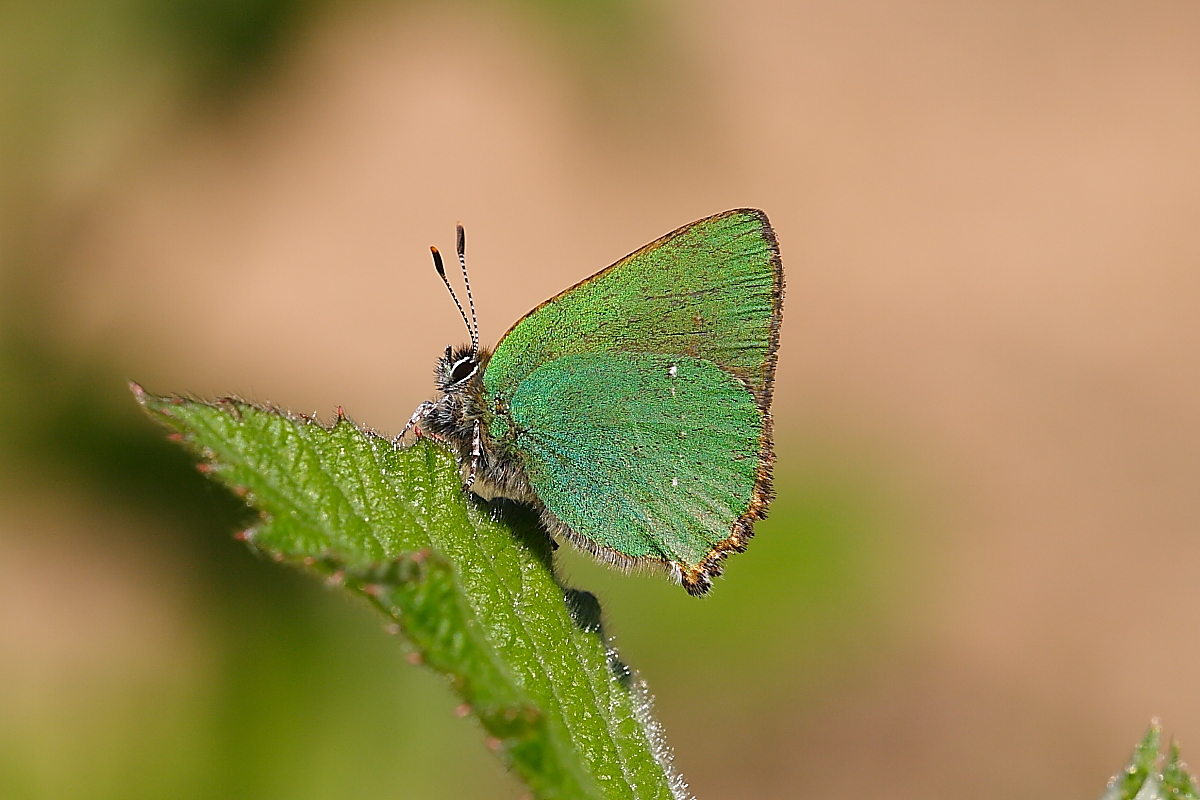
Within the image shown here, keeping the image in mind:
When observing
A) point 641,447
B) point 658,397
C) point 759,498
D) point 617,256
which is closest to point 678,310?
point 658,397

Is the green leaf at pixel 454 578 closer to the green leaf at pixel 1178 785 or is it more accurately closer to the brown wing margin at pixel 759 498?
the brown wing margin at pixel 759 498

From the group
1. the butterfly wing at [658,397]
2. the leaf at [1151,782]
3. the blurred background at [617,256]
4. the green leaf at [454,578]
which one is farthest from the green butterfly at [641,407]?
the leaf at [1151,782]

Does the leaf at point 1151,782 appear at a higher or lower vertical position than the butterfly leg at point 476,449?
lower

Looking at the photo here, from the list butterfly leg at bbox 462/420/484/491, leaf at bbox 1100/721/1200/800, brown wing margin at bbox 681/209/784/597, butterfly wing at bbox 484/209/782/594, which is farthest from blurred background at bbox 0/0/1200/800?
leaf at bbox 1100/721/1200/800

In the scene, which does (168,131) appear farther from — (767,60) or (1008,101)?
(1008,101)

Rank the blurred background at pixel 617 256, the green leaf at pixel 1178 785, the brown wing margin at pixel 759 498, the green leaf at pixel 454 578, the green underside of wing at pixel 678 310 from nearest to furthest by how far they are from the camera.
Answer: the green leaf at pixel 454 578
the green leaf at pixel 1178 785
the green underside of wing at pixel 678 310
the brown wing margin at pixel 759 498
the blurred background at pixel 617 256

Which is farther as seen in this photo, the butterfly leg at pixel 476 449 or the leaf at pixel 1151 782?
the butterfly leg at pixel 476 449

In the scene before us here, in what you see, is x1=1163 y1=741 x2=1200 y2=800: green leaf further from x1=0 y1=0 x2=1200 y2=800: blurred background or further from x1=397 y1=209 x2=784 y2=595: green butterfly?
x1=0 y1=0 x2=1200 y2=800: blurred background
